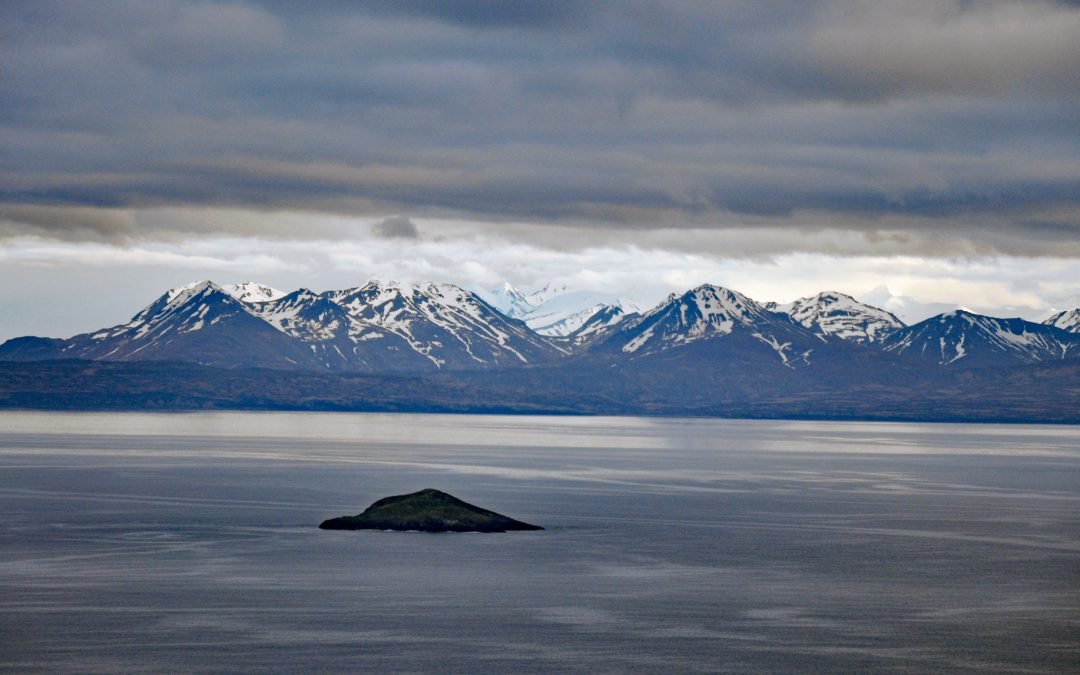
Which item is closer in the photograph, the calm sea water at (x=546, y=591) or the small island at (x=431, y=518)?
the calm sea water at (x=546, y=591)

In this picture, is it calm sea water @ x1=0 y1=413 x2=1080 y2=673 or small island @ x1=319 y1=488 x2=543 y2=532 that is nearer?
calm sea water @ x1=0 y1=413 x2=1080 y2=673

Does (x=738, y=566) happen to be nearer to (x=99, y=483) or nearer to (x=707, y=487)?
(x=707, y=487)

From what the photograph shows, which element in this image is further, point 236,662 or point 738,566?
point 738,566

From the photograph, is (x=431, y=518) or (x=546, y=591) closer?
(x=546, y=591)

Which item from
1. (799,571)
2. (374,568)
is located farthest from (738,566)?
(374,568)

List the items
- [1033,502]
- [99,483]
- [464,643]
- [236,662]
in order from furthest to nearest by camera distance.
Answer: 1. [99,483]
2. [1033,502]
3. [464,643]
4. [236,662]

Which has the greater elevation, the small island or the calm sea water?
the small island

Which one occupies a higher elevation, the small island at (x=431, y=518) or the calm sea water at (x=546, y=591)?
the small island at (x=431, y=518)

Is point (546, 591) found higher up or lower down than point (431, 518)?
lower down
